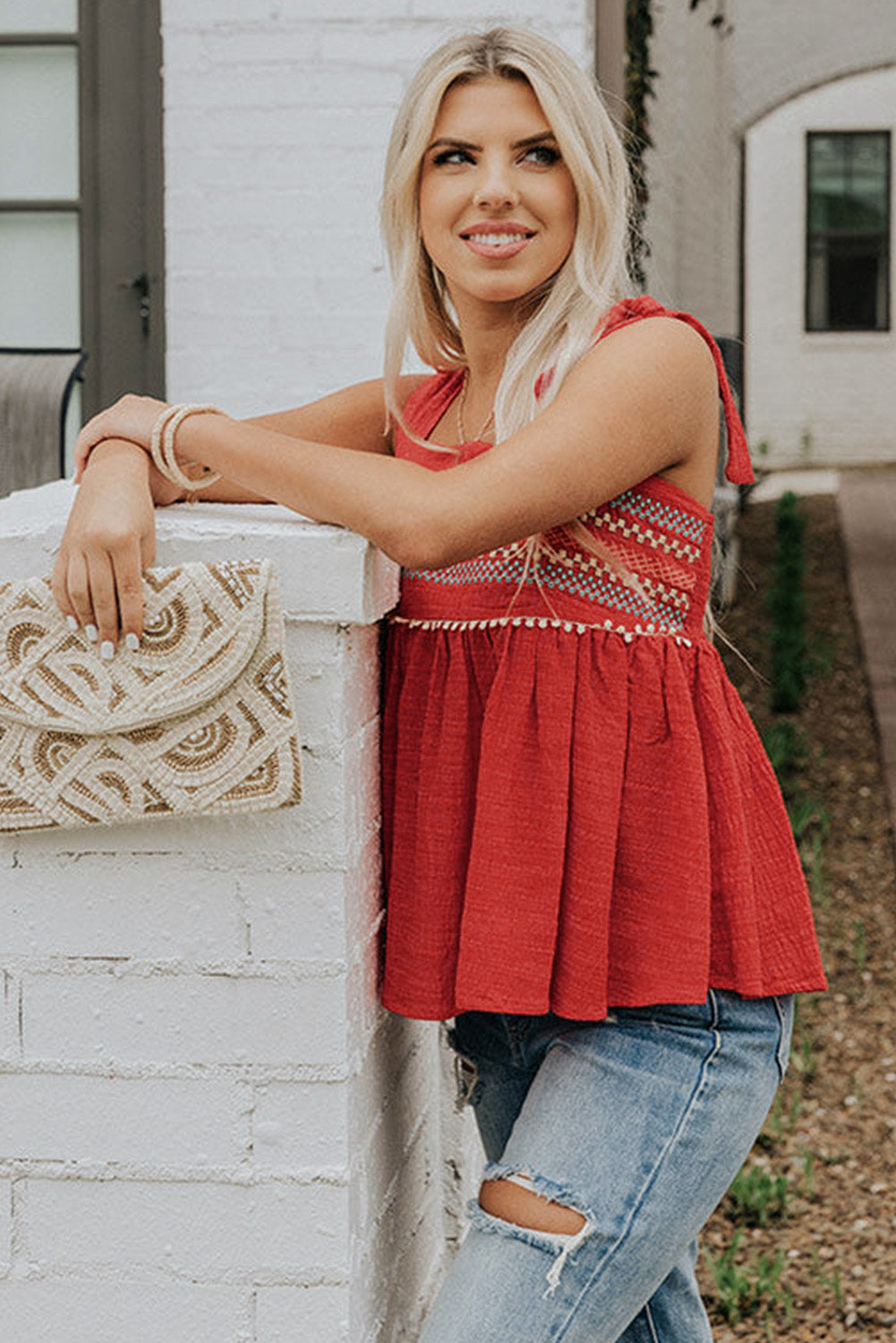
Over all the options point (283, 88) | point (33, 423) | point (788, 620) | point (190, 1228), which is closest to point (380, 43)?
point (283, 88)

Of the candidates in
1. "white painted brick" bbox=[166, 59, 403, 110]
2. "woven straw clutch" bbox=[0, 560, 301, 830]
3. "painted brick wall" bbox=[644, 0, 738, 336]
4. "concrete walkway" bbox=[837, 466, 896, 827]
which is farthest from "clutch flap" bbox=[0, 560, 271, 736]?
"concrete walkway" bbox=[837, 466, 896, 827]

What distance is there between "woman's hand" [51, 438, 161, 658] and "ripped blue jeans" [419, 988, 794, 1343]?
1.80 ft

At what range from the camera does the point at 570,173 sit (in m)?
1.79

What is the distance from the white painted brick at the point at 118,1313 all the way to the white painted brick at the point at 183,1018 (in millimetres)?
228

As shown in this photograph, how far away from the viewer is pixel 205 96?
3230 millimetres

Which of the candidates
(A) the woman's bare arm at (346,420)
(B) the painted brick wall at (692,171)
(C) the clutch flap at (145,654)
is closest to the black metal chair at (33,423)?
(A) the woman's bare arm at (346,420)

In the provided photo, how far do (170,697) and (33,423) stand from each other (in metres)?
1.83

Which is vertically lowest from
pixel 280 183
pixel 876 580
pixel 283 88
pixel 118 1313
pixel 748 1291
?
pixel 748 1291

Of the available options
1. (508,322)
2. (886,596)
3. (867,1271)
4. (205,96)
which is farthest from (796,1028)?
(886,596)

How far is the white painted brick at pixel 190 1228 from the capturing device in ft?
5.68

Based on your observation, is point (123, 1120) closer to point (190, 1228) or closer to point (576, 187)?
point (190, 1228)

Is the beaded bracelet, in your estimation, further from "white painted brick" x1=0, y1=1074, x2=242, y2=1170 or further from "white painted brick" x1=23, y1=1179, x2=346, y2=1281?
"white painted brick" x1=23, y1=1179, x2=346, y2=1281

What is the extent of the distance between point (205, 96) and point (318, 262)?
357 mm

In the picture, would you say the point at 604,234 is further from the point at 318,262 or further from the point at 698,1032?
the point at 318,262
